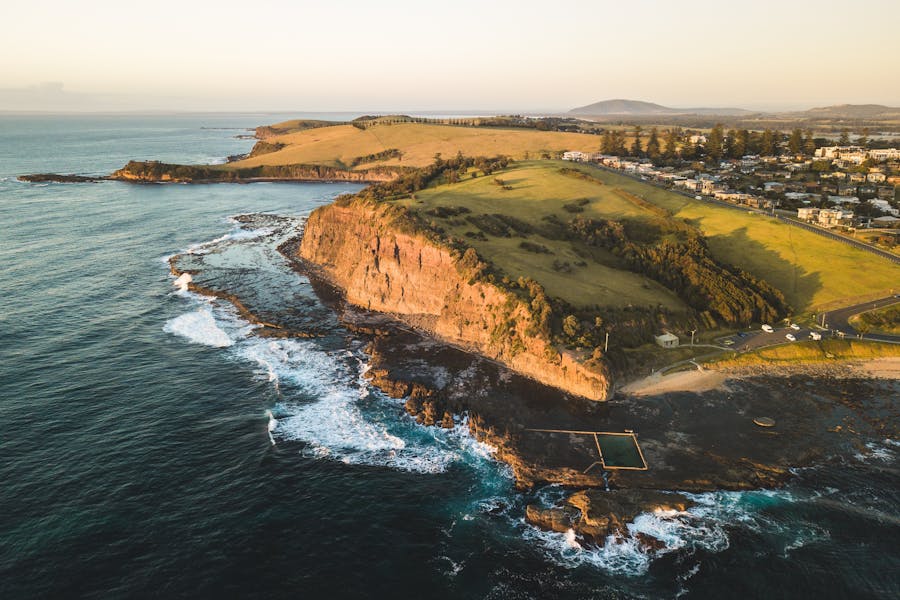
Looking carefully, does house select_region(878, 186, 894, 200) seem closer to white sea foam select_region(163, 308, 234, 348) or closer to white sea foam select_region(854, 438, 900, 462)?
white sea foam select_region(854, 438, 900, 462)

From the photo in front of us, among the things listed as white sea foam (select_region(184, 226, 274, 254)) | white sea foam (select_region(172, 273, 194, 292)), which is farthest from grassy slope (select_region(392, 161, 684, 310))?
white sea foam (select_region(184, 226, 274, 254))

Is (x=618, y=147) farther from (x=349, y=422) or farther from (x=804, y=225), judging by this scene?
(x=349, y=422)

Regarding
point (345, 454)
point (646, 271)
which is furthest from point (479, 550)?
point (646, 271)

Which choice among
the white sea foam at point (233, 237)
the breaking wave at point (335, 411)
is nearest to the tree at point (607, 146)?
the white sea foam at point (233, 237)

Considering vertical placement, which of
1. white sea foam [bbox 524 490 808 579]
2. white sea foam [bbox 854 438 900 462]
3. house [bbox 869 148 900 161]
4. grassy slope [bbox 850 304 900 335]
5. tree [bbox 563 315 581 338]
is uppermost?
house [bbox 869 148 900 161]

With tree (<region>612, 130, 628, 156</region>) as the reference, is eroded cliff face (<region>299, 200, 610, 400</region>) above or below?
below

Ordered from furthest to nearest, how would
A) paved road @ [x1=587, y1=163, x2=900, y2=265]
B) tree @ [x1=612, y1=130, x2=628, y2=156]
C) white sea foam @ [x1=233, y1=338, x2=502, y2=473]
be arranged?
tree @ [x1=612, y1=130, x2=628, y2=156] < paved road @ [x1=587, y1=163, x2=900, y2=265] < white sea foam @ [x1=233, y1=338, x2=502, y2=473]
